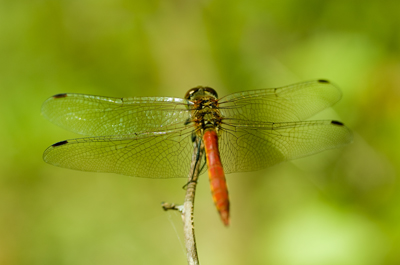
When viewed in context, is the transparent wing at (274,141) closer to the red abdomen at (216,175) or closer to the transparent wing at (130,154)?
the red abdomen at (216,175)

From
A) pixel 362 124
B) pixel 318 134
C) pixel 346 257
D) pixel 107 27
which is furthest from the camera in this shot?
pixel 107 27

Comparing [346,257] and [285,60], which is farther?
[285,60]

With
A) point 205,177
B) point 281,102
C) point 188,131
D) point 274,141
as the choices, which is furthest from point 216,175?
point 205,177

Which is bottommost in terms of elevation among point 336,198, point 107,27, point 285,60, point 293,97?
point 336,198

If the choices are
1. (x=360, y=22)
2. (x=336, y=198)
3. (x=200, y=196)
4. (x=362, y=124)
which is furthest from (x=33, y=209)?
(x=360, y=22)

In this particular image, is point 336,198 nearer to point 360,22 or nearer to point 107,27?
point 360,22

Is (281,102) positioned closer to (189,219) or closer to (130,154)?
(130,154)

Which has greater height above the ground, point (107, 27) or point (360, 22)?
point (107, 27)
